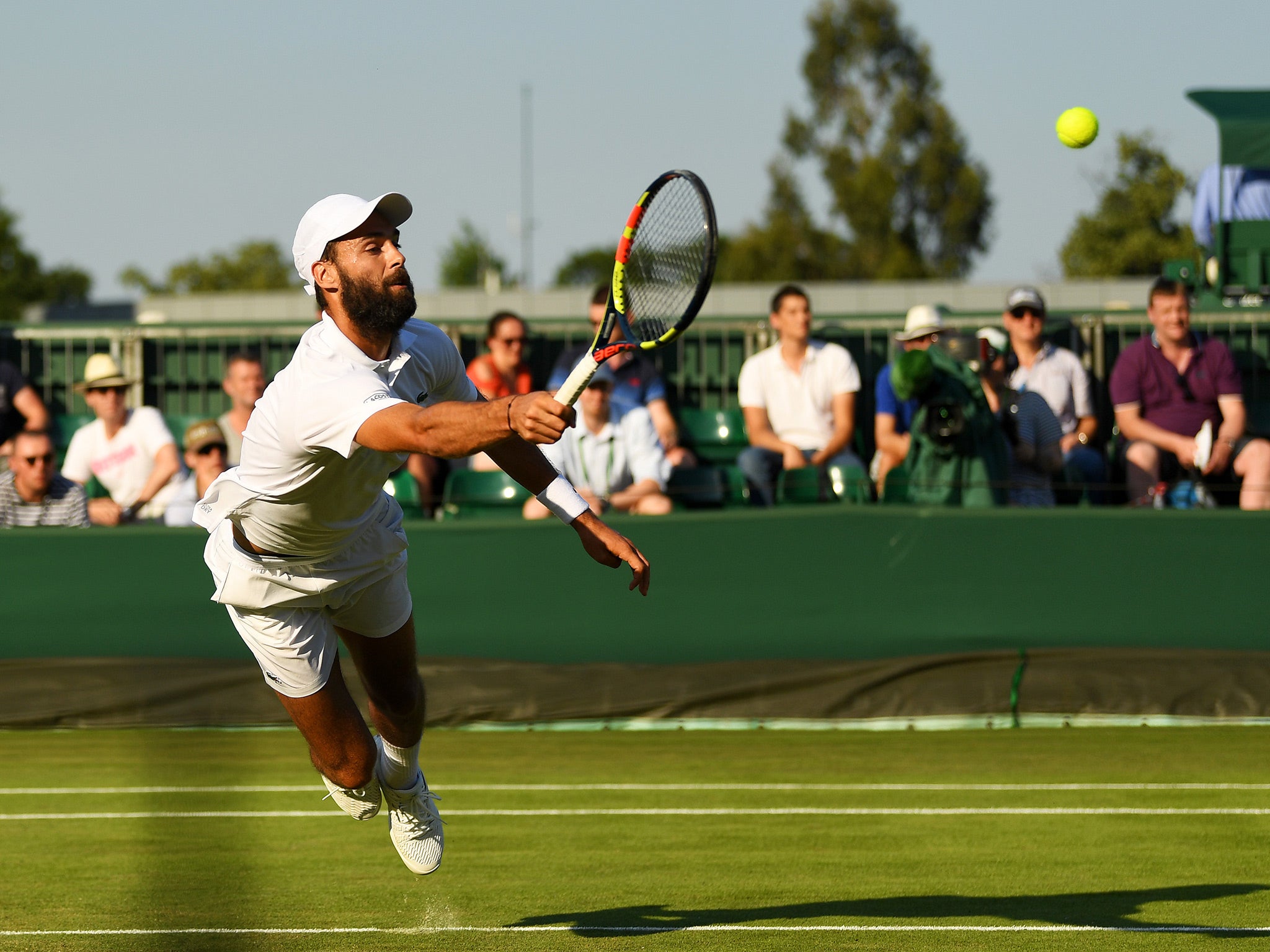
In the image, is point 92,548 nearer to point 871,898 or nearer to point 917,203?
point 871,898

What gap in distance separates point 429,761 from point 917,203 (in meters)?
47.0

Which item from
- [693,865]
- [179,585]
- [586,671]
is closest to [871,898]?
[693,865]

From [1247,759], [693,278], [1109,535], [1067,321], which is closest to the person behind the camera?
[693,278]

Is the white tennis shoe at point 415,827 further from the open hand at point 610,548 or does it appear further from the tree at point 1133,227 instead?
the tree at point 1133,227

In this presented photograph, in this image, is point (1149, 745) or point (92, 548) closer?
point (1149, 745)

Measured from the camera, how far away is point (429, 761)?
317 inches

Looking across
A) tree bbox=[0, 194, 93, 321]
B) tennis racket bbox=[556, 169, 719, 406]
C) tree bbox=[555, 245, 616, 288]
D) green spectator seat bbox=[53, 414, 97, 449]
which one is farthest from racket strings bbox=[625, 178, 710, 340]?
tree bbox=[555, 245, 616, 288]

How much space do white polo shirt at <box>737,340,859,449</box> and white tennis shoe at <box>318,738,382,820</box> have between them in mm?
5069

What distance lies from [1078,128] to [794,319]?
2.25 m

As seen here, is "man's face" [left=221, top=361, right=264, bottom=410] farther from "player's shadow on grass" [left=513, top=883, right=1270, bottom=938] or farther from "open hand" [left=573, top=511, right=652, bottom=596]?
"player's shadow on grass" [left=513, top=883, right=1270, bottom=938]

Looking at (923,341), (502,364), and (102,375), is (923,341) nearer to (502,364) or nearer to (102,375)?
(502,364)

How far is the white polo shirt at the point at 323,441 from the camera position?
420cm

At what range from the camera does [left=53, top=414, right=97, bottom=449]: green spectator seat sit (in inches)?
425

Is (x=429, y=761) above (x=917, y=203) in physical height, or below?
below
